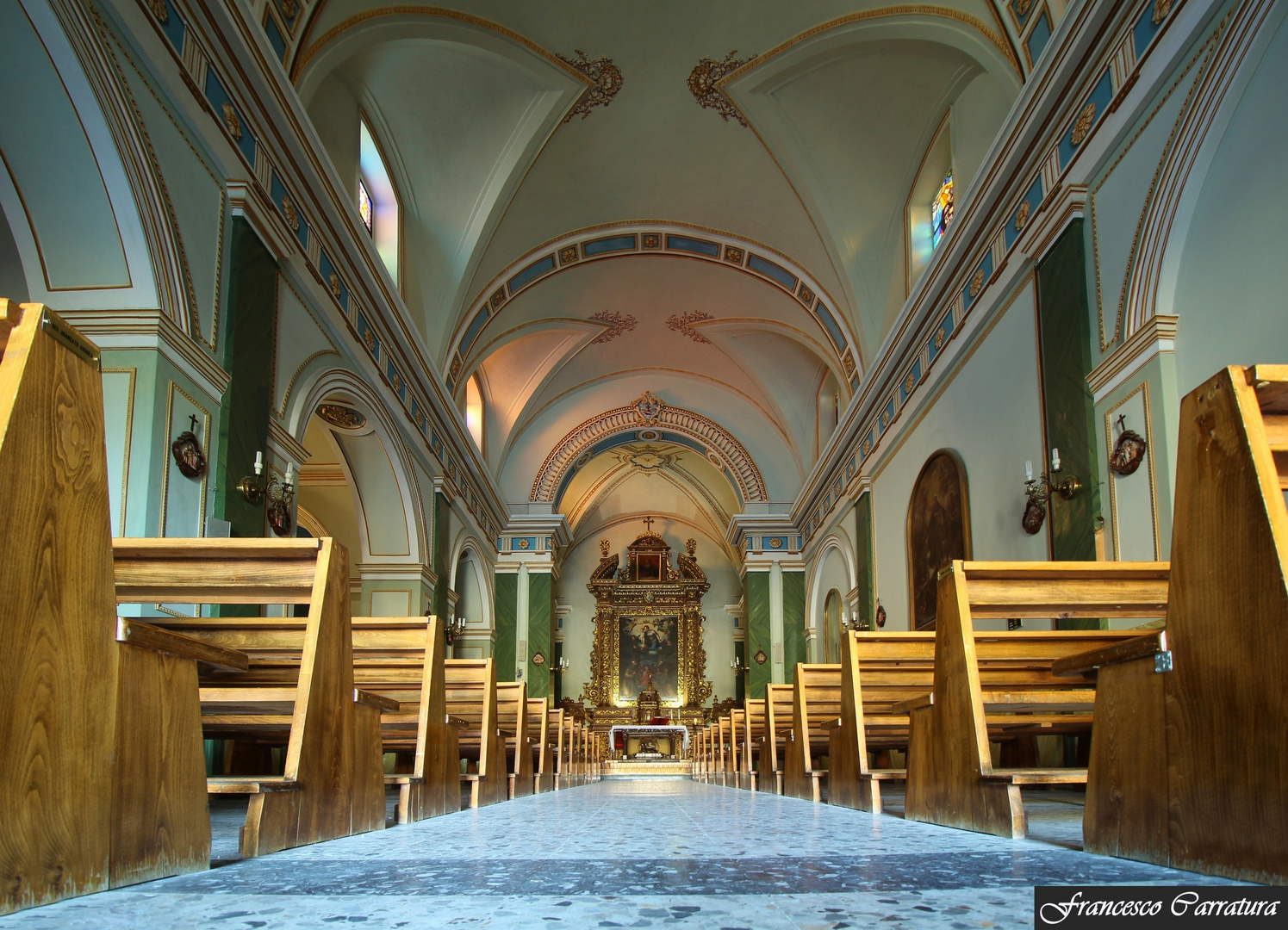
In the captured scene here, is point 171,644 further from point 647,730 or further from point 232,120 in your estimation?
point 647,730

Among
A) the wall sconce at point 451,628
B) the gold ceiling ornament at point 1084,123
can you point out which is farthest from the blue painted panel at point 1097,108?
the wall sconce at point 451,628

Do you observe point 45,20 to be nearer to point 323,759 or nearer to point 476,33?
point 323,759

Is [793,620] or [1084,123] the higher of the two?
[1084,123]

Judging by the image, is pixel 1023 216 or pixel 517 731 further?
pixel 1023 216

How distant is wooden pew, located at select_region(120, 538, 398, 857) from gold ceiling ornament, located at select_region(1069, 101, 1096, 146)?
5.85 meters

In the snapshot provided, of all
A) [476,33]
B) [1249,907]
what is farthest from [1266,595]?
[476,33]

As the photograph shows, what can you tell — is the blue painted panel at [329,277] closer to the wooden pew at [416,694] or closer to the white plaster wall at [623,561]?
the wooden pew at [416,694]

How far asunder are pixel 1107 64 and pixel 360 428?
7396 millimetres

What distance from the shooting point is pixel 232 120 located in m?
6.48

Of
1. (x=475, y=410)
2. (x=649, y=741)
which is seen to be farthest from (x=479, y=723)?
(x=649, y=741)

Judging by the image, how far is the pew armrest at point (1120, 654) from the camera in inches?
81.4

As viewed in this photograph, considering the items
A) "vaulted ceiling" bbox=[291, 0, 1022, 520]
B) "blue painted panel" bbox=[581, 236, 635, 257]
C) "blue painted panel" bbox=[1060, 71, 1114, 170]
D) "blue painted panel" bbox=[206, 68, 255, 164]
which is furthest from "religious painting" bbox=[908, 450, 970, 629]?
"blue painted panel" bbox=[206, 68, 255, 164]

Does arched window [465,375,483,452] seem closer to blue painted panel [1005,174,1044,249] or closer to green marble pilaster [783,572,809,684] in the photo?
green marble pilaster [783,572,809,684]

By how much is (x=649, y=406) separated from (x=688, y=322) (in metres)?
3.04
